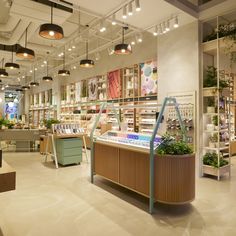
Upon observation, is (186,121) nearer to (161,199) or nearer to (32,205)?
(161,199)

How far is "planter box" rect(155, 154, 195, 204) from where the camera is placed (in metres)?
3.60

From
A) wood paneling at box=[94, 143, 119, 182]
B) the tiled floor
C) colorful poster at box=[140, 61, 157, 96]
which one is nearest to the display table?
the tiled floor

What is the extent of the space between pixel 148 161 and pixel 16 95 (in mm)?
24682

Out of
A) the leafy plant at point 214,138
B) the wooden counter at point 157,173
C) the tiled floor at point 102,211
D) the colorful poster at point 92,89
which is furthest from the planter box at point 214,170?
the colorful poster at point 92,89

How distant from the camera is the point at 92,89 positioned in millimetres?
11445

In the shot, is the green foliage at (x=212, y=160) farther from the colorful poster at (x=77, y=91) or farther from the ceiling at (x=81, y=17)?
the colorful poster at (x=77, y=91)

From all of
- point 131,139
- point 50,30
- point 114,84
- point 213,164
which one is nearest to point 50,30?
point 50,30

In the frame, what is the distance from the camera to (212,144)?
19.3ft

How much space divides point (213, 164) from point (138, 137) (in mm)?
2510

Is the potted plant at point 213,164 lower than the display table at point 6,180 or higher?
lower

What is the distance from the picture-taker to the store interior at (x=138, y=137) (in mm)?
3539

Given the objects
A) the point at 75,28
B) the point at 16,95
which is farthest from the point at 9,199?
the point at 16,95

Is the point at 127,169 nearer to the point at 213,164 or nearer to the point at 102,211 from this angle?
the point at 102,211

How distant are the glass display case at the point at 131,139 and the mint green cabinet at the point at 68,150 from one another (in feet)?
6.18
